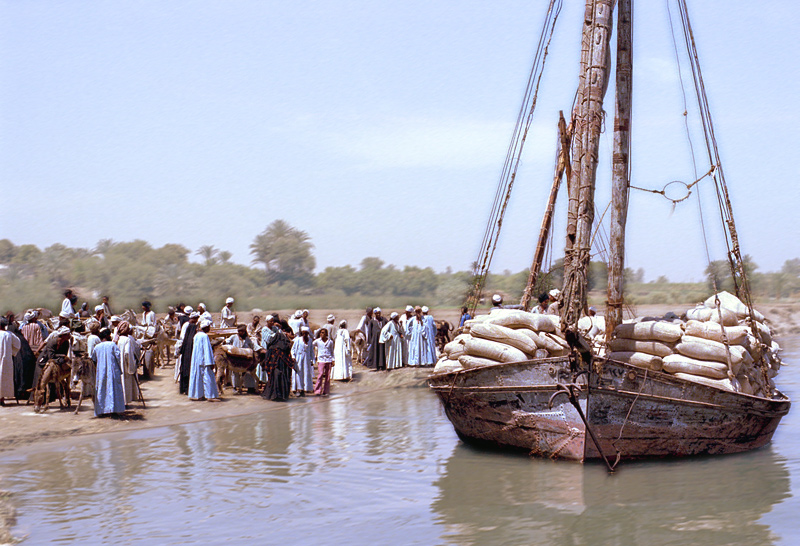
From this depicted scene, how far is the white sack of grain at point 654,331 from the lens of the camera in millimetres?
12547

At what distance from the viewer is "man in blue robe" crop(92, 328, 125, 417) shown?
15852mm

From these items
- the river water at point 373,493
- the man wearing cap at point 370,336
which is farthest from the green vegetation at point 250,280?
the river water at point 373,493

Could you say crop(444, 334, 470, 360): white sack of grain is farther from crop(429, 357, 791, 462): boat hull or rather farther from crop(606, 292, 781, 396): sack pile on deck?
crop(606, 292, 781, 396): sack pile on deck

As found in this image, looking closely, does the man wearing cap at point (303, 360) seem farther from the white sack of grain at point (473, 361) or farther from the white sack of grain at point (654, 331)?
the white sack of grain at point (654, 331)

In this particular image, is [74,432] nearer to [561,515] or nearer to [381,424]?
[381,424]

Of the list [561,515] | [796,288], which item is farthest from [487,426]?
[796,288]

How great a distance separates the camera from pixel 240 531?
987 cm

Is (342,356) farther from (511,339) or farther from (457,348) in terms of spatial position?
(511,339)

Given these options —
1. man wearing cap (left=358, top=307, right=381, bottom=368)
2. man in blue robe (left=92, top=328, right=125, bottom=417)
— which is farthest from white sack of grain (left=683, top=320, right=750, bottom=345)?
man wearing cap (left=358, top=307, right=381, bottom=368)

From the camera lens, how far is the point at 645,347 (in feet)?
41.6

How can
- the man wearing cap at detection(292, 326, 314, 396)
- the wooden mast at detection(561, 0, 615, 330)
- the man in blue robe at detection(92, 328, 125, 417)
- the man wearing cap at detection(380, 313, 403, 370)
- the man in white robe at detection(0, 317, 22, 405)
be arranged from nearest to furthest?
1. the wooden mast at detection(561, 0, 615, 330)
2. the man in blue robe at detection(92, 328, 125, 417)
3. the man in white robe at detection(0, 317, 22, 405)
4. the man wearing cap at detection(292, 326, 314, 396)
5. the man wearing cap at detection(380, 313, 403, 370)

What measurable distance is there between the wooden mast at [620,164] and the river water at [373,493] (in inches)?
109

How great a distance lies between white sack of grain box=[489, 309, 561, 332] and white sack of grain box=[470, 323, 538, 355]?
10 cm

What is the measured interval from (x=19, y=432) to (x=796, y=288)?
80805 mm
